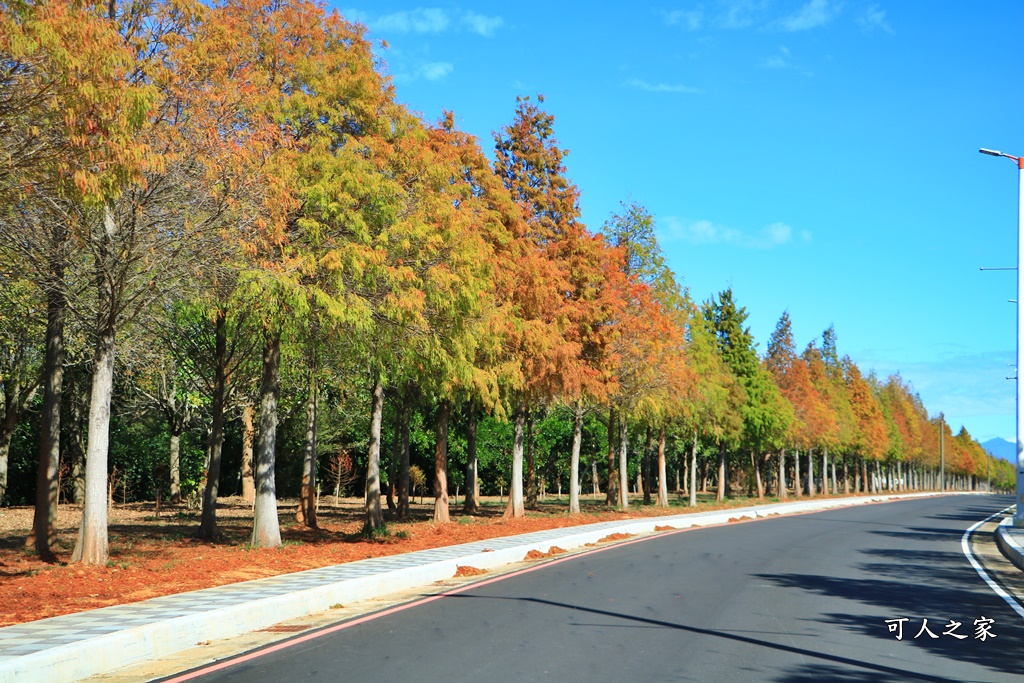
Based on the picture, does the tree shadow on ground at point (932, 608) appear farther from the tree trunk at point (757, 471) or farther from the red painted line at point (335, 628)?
the tree trunk at point (757, 471)

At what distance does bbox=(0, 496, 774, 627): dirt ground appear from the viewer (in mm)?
12633

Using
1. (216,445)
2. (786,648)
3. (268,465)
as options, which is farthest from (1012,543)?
(216,445)

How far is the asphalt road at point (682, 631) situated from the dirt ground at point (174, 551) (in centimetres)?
389

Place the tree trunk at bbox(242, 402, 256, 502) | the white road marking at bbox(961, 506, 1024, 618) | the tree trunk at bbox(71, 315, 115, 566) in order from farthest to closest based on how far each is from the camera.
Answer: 1. the tree trunk at bbox(242, 402, 256, 502)
2. the tree trunk at bbox(71, 315, 115, 566)
3. the white road marking at bbox(961, 506, 1024, 618)

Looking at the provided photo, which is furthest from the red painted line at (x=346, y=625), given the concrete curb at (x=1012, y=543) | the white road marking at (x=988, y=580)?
the concrete curb at (x=1012, y=543)

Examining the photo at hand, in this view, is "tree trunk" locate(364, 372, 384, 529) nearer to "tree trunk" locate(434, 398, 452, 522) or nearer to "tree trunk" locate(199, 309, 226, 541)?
"tree trunk" locate(199, 309, 226, 541)

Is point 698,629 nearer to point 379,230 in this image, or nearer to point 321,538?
point 379,230

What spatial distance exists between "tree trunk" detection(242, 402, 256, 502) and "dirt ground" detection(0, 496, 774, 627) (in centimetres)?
412

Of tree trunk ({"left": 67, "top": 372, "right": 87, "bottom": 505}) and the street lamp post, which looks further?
tree trunk ({"left": 67, "top": 372, "right": 87, "bottom": 505})

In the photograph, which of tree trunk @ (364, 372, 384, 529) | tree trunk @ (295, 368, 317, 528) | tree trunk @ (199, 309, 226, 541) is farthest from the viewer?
tree trunk @ (295, 368, 317, 528)

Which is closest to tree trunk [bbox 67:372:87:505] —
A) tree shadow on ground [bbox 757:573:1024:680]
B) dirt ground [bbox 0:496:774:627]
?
dirt ground [bbox 0:496:774:627]

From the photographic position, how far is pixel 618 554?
21.0 meters

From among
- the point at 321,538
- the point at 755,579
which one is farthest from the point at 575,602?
the point at 321,538

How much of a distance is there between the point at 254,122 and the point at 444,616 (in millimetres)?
9621
